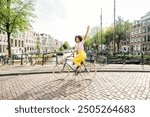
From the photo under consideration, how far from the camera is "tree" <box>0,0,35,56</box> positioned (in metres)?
23.9

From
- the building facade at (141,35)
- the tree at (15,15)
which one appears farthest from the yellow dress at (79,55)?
the building facade at (141,35)

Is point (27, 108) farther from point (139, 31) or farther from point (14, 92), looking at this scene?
point (139, 31)

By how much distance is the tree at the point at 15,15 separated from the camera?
2390cm

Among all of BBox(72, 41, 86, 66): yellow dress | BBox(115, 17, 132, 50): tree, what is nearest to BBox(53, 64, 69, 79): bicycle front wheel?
BBox(72, 41, 86, 66): yellow dress

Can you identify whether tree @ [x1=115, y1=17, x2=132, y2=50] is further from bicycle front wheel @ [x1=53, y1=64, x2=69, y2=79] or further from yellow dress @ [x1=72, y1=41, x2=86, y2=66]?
yellow dress @ [x1=72, y1=41, x2=86, y2=66]

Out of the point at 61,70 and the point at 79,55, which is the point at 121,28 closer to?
the point at 61,70

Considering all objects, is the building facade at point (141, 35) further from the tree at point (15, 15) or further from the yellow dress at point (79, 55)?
the yellow dress at point (79, 55)

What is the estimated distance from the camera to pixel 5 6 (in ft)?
79.6

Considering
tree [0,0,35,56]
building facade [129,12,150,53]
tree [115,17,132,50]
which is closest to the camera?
tree [0,0,35,56]

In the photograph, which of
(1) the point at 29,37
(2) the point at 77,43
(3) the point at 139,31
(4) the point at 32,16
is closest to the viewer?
(2) the point at 77,43

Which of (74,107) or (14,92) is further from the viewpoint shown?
(14,92)

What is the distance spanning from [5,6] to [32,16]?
380 cm

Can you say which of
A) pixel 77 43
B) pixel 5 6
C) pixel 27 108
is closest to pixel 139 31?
pixel 5 6

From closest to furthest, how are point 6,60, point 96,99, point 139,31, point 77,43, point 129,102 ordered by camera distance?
point 129,102
point 96,99
point 77,43
point 6,60
point 139,31
